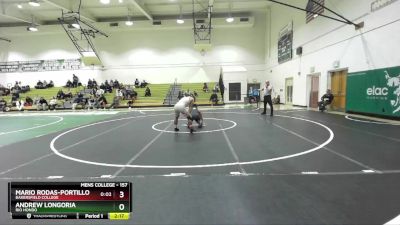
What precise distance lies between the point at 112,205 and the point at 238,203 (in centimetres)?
163

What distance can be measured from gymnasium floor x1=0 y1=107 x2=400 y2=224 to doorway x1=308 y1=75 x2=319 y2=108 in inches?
359

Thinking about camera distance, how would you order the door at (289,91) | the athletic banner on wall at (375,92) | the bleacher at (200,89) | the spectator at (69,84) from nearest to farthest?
the athletic banner on wall at (375,92)
the door at (289,91)
the bleacher at (200,89)
the spectator at (69,84)

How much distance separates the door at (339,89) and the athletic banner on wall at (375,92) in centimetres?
78

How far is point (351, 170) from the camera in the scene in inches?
171

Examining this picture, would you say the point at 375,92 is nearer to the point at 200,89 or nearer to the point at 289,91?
the point at 289,91

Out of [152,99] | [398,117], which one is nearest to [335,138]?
[398,117]

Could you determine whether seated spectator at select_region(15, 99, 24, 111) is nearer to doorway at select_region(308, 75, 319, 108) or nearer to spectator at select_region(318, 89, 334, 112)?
doorway at select_region(308, 75, 319, 108)

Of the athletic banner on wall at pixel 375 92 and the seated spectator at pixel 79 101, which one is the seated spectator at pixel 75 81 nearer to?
the seated spectator at pixel 79 101

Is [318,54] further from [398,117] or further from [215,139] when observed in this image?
[215,139]

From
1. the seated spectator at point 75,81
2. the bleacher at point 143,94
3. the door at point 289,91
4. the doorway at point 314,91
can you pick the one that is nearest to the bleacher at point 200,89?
the bleacher at point 143,94
